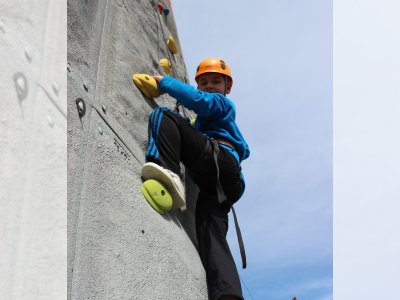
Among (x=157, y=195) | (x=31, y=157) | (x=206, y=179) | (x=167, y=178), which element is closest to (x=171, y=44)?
(x=206, y=179)

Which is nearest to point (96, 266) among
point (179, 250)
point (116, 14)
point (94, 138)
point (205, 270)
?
point (94, 138)

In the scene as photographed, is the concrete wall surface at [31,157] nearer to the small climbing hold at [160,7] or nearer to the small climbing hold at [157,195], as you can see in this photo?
the small climbing hold at [157,195]

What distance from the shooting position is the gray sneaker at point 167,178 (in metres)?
2.67

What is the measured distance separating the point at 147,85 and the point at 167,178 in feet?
2.48

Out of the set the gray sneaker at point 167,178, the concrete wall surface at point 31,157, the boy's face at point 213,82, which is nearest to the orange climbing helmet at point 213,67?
the boy's face at point 213,82

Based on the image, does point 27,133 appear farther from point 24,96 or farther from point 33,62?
point 33,62

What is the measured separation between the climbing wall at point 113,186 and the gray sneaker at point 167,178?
0.07 metres

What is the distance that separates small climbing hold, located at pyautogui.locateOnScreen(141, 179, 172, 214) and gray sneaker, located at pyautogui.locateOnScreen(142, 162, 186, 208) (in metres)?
0.04

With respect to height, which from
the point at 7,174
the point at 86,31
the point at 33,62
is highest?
the point at 86,31

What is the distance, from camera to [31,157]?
3.24 ft

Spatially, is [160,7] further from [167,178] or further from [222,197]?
[167,178]

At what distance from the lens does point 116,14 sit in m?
3.21

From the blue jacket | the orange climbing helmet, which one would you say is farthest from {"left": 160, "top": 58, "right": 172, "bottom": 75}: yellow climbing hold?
the blue jacket

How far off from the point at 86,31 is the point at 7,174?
5.94 feet
